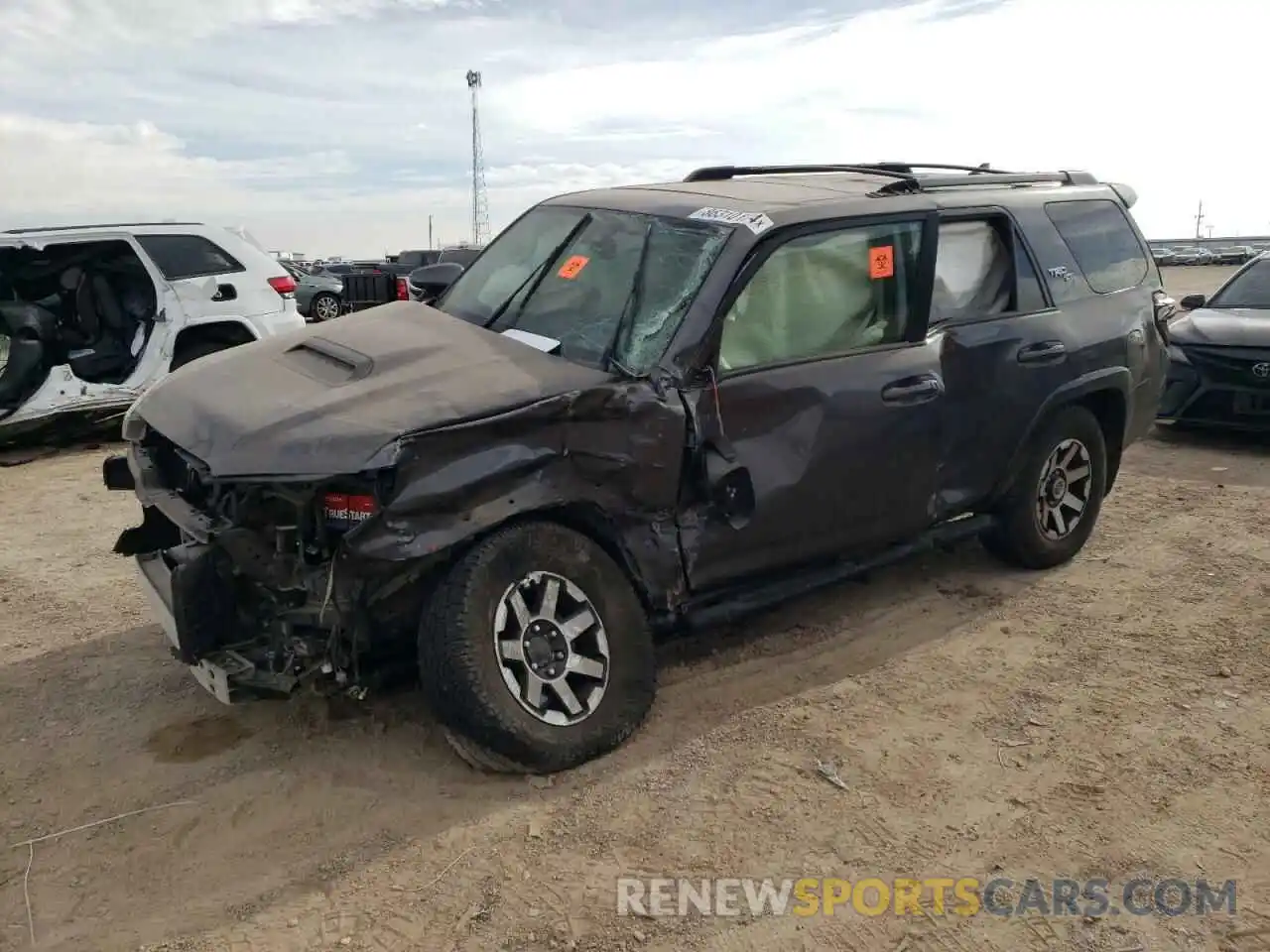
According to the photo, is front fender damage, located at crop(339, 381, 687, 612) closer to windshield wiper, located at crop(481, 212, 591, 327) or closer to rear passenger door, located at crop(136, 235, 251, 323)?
windshield wiper, located at crop(481, 212, 591, 327)

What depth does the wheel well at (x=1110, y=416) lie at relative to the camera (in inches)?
217

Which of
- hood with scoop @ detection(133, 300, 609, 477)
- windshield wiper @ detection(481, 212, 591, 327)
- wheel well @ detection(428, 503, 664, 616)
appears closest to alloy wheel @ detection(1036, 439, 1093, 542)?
wheel well @ detection(428, 503, 664, 616)

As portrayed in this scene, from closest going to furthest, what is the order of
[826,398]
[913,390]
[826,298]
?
1. [826,398]
2. [826,298]
3. [913,390]

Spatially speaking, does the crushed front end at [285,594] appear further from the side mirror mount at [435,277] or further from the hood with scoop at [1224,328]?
the hood with scoop at [1224,328]

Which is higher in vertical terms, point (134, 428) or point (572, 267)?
point (572, 267)

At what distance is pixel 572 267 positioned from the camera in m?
4.42

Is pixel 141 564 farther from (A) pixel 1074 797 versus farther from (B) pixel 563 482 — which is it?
(A) pixel 1074 797

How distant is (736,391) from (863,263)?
95cm

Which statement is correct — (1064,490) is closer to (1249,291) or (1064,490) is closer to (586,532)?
(586,532)

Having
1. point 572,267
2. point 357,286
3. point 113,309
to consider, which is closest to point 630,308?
point 572,267

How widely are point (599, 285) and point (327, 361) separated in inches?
42.8

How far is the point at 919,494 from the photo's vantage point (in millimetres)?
4617

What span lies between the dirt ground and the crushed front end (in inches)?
17.1

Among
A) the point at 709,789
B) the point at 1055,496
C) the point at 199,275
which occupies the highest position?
the point at 199,275
